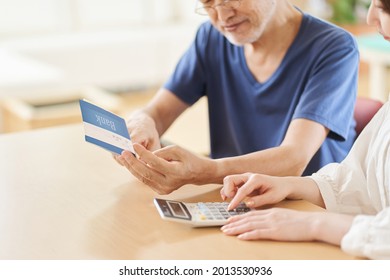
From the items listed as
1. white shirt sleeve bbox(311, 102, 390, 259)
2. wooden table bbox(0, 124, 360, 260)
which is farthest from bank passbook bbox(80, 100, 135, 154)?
white shirt sleeve bbox(311, 102, 390, 259)

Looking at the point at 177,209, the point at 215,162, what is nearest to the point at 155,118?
the point at 215,162

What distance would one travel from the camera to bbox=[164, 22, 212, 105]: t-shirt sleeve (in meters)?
2.25

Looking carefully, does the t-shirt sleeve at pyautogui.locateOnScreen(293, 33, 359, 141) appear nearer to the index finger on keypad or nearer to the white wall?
the index finger on keypad

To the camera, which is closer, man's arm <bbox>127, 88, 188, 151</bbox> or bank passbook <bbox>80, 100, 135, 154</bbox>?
bank passbook <bbox>80, 100, 135, 154</bbox>

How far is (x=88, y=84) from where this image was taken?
210 inches

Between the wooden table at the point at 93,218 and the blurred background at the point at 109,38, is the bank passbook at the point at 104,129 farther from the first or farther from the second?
the blurred background at the point at 109,38

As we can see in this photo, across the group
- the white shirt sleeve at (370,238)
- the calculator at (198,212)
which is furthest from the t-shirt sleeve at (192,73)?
the white shirt sleeve at (370,238)

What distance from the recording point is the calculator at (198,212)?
4.63 feet

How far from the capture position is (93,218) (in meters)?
1.52

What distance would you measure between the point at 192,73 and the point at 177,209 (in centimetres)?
88

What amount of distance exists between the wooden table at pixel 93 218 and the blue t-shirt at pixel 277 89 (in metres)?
0.42

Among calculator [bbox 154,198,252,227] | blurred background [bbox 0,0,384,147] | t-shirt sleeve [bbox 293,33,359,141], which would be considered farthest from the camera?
blurred background [bbox 0,0,384,147]

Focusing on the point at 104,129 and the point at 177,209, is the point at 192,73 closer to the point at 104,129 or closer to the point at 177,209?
the point at 104,129
